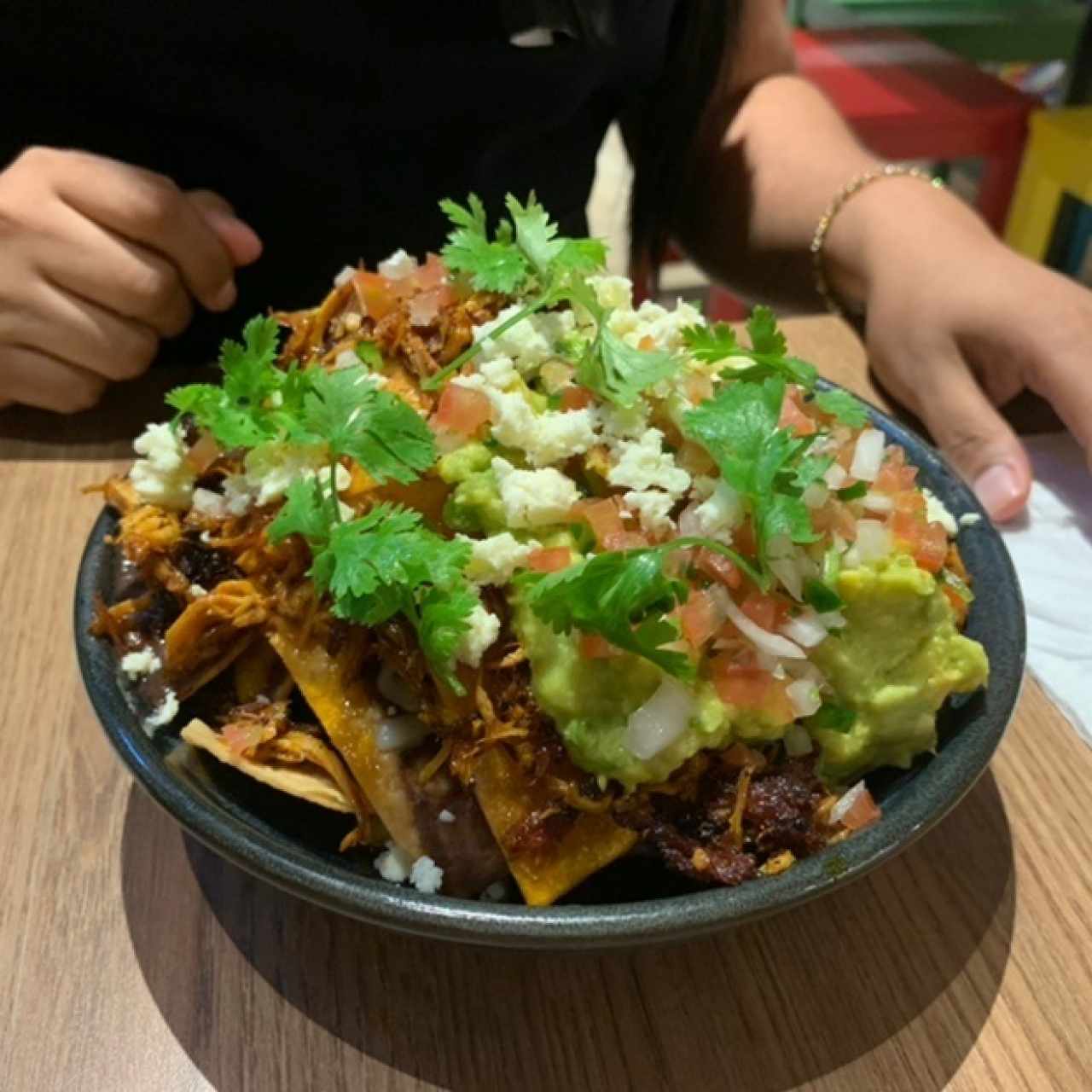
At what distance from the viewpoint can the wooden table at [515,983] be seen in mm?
739

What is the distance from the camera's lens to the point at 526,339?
842 millimetres

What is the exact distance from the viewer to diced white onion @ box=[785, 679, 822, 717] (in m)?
0.72

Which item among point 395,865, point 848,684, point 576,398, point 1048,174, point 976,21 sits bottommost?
point 1048,174

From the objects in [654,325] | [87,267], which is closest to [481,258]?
[654,325]

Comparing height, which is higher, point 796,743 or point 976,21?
point 796,743

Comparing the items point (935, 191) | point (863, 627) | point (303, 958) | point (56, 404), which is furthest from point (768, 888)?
point (935, 191)

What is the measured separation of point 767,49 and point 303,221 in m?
0.84

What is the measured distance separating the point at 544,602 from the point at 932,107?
2.45 m

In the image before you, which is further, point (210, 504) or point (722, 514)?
point (210, 504)

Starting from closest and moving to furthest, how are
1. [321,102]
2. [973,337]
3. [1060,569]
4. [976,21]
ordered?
[1060,569] < [973,337] < [321,102] < [976,21]

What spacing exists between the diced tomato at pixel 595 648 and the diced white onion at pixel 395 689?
133 mm

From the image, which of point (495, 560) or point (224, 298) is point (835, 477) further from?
point (224, 298)

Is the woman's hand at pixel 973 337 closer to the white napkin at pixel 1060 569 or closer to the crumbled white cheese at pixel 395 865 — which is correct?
the white napkin at pixel 1060 569

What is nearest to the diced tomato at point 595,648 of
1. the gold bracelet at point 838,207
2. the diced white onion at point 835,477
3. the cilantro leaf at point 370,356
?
the diced white onion at point 835,477
